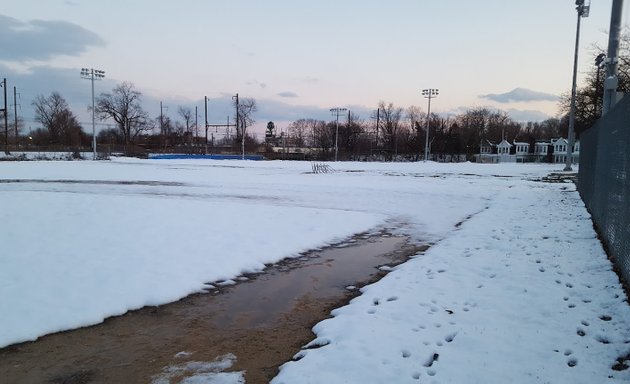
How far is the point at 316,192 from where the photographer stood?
21172 mm

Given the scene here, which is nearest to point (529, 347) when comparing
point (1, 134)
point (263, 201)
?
point (263, 201)

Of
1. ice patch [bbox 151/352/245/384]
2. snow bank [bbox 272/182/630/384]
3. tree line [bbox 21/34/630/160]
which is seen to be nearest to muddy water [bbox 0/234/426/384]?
ice patch [bbox 151/352/245/384]

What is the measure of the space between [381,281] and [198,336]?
3.16m

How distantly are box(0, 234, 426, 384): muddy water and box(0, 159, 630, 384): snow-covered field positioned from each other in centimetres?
30

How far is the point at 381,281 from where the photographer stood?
7195 mm

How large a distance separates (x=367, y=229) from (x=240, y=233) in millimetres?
3647

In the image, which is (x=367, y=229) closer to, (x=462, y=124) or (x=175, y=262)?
(x=175, y=262)

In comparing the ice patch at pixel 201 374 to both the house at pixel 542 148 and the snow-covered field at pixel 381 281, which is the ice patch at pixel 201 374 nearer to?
the snow-covered field at pixel 381 281

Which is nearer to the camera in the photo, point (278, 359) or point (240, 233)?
point (278, 359)

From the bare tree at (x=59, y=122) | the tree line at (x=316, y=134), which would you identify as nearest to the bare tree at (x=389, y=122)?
the tree line at (x=316, y=134)

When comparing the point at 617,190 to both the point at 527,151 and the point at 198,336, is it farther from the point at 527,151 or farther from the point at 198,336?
the point at 527,151

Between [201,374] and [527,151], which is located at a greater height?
[527,151]

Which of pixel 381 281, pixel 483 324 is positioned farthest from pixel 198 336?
pixel 483 324

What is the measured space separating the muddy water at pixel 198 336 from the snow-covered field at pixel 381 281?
Result: 0.97 ft
